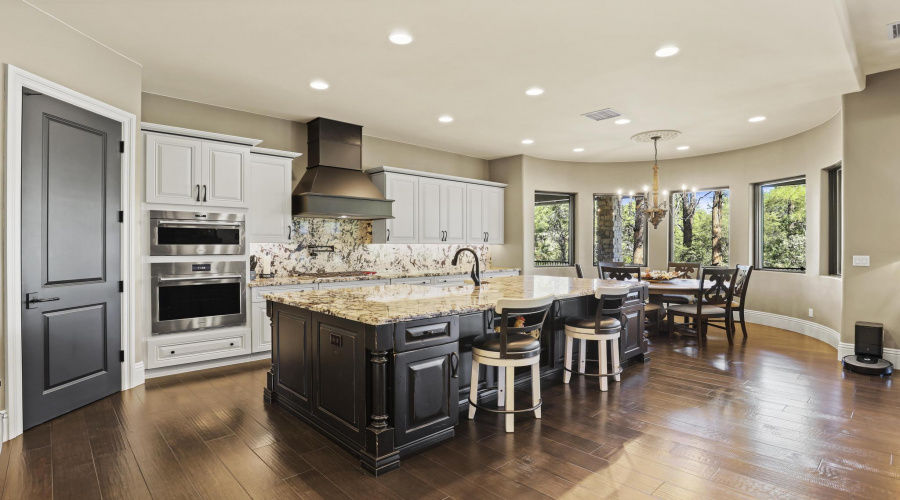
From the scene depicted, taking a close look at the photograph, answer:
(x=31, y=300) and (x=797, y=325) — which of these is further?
(x=797, y=325)

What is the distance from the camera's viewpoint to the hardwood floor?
2.32 metres

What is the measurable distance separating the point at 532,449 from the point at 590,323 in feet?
4.70

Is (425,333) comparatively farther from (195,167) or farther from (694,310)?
(694,310)

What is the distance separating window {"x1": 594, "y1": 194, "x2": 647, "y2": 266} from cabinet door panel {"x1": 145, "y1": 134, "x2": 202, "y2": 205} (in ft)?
22.5

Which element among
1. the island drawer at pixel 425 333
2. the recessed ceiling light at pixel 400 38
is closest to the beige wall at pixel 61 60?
the recessed ceiling light at pixel 400 38

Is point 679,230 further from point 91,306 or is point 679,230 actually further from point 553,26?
point 91,306

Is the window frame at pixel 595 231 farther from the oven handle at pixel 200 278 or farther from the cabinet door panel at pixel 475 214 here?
the oven handle at pixel 200 278

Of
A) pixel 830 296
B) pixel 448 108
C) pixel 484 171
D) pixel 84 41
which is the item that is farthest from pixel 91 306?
pixel 830 296

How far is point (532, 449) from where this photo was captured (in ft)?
9.07

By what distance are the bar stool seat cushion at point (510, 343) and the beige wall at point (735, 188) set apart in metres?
4.78

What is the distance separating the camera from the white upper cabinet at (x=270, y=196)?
5082mm

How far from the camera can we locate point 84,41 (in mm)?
3510

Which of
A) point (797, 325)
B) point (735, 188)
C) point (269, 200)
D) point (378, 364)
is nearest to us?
point (378, 364)

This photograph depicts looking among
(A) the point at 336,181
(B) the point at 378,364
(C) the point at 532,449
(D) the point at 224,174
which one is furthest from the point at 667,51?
(D) the point at 224,174
